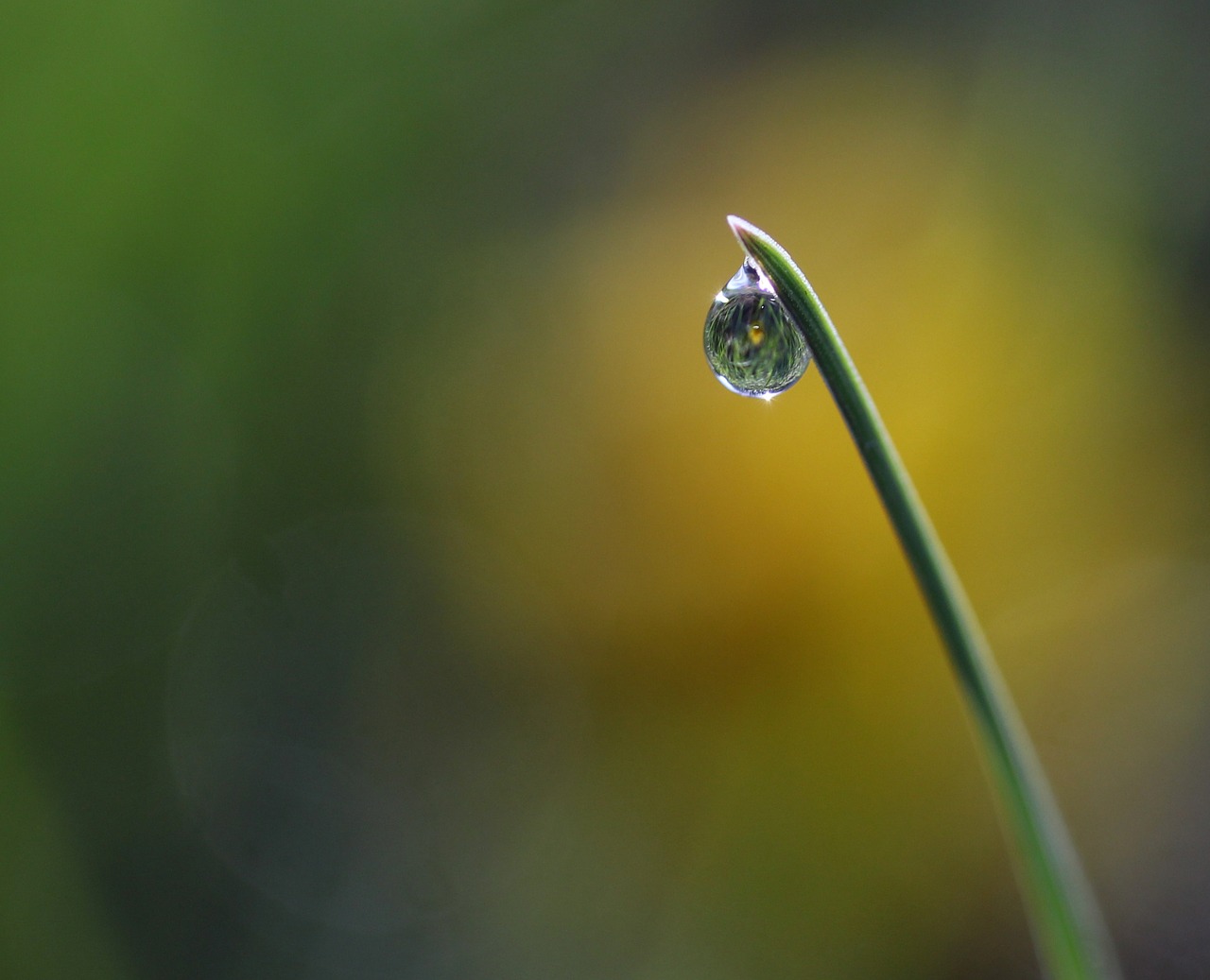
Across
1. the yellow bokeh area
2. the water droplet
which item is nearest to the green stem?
the water droplet

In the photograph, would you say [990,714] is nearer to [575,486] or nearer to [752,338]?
[752,338]

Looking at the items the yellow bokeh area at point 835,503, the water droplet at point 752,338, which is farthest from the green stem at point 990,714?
the yellow bokeh area at point 835,503

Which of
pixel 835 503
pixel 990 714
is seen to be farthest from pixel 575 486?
pixel 990 714

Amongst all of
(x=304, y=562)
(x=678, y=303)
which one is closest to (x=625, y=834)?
(x=304, y=562)

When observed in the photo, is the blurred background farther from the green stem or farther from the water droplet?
the green stem

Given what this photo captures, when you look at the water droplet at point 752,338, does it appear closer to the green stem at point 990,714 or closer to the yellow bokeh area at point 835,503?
the green stem at point 990,714

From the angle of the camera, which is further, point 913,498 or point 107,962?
point 107,962

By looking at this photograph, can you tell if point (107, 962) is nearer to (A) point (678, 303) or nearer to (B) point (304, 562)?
(B) point (304, 562)
